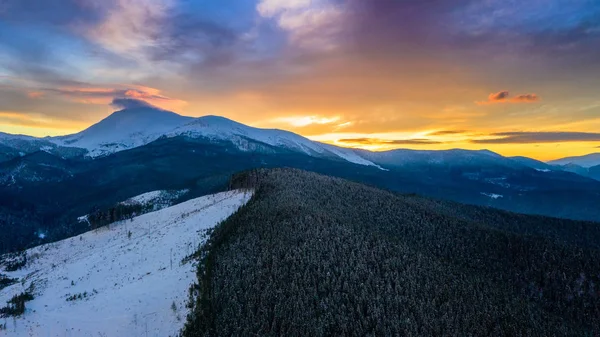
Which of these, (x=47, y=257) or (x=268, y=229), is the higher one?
(x=268, y=229)

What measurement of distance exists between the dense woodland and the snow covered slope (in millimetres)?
2989

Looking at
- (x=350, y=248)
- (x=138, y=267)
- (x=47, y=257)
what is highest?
(x=350, y=248)

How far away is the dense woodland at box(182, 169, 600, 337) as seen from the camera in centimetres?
2786

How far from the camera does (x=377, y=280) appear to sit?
111 feet

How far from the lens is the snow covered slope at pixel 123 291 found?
29359 mm

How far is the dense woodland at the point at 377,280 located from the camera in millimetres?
27859

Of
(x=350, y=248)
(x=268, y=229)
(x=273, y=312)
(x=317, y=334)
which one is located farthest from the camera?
(x=268, y=229)

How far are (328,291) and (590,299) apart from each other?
133 feet

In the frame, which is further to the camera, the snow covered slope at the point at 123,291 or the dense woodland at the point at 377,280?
the snow covered slope at the point at 123,291

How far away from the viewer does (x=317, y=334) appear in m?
25.4

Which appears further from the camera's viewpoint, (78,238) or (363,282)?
(78,238)

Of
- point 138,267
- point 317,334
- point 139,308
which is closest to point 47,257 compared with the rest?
point 138,267

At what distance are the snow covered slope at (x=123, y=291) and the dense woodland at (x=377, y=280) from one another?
299 cm

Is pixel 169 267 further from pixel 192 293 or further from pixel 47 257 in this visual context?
pixel 47 257
